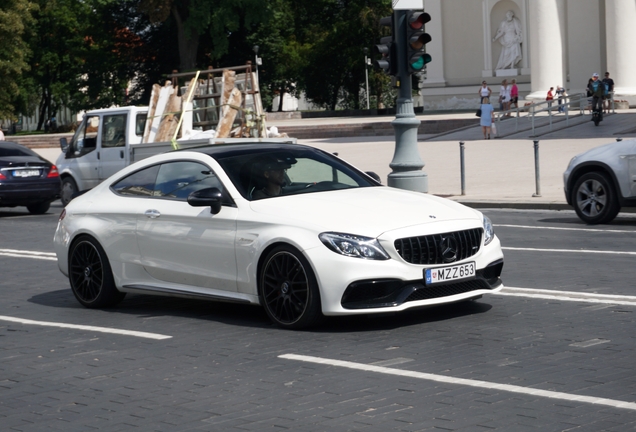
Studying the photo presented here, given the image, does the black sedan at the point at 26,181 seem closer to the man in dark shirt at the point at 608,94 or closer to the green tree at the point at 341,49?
the man in dark shirt at the point at 608,94

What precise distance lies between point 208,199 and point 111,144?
14929mm

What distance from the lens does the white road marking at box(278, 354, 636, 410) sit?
582cm

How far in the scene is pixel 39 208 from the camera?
22.9 meters

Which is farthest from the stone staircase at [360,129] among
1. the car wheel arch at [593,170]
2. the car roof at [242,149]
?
the car roof at [242,149]

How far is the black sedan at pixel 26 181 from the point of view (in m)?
21.8

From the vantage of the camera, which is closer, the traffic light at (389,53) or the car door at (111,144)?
the traffic light at (389,53)

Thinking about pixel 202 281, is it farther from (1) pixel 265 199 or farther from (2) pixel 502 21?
(2) pixel 502 21

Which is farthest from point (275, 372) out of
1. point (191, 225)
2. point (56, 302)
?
point (56, 302)

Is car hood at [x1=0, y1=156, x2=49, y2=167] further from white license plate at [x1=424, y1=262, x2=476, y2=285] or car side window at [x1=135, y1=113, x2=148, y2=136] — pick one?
white license plate at [x1=424, y1=262, x2=476, y2=285]

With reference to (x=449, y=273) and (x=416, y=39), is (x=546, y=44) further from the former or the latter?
(x=449, y=273)

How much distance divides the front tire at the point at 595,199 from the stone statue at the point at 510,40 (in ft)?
155

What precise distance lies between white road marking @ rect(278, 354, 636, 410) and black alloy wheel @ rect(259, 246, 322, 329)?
0.72 metres

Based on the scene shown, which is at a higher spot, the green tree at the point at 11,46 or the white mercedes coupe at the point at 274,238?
the green tree at the point at 11,46

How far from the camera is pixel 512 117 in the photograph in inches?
1833
